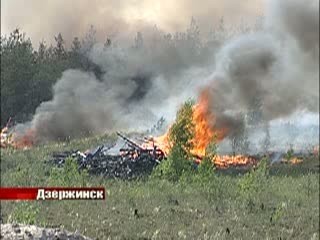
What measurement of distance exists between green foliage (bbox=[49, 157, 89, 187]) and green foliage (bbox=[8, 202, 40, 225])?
0.79 m

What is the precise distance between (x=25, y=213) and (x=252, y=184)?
5943mm

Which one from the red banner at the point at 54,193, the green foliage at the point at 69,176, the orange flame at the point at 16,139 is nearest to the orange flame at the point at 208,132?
the green foliage at the point at 69,176

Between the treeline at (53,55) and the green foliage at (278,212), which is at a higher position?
the treeline at (53,55)

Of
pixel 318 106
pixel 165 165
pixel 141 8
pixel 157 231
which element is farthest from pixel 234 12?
pixel 318 106

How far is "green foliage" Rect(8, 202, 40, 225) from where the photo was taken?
15.2 meters

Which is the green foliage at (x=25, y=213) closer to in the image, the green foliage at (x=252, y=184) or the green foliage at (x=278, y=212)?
the green foliage at (x=252, y=184)

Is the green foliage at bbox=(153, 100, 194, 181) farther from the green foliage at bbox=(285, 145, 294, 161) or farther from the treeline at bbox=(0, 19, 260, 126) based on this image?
the green foliage at bbox=(285, 145, 294, 161)

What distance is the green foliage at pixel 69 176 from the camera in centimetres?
1664

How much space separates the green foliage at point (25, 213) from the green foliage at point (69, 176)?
31.1 inches

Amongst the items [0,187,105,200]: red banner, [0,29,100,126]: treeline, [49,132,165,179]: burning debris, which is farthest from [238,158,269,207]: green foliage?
[0,29,100,126]: treeline

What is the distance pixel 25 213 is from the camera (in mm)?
16312

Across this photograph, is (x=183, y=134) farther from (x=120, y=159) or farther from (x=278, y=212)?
(x=120, y=159)

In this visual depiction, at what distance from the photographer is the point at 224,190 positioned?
18516 millimetres

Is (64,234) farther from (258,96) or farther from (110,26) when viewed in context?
(258,96)
